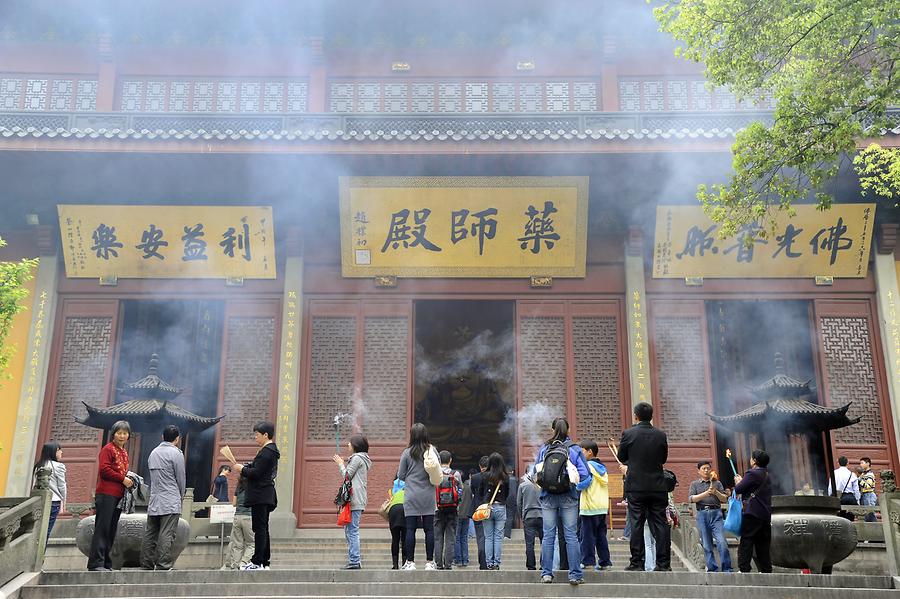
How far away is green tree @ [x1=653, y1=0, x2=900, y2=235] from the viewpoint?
21.3 ft

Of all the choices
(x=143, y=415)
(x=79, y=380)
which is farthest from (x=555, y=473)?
(x=79, y=380)

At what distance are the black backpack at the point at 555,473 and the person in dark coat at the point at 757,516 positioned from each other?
1750 mm

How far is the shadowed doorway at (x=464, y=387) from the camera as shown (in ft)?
57.0

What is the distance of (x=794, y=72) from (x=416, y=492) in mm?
4990

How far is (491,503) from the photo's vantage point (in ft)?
27.1

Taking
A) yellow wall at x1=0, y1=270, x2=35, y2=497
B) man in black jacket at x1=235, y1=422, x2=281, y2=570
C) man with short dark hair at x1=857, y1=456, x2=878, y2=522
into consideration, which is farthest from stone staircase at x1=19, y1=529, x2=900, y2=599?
yellow wall at x1=0, y1=270, x2=35, y2=497

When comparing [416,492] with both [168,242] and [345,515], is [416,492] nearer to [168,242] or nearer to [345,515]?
[345,515]

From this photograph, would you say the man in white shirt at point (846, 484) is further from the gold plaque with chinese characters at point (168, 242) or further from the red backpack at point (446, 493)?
the gold plaque with chinese characters at point (168, 242)

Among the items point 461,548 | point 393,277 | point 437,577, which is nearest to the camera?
point 437,577

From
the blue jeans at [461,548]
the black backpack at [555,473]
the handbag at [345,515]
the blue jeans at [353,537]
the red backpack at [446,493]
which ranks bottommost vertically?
the blue jeans at [461,548]

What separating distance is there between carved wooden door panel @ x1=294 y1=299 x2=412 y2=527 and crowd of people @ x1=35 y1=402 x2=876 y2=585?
3491 mm

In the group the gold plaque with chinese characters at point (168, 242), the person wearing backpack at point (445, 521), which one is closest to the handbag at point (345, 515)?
the person wearing backpack at point (445, 521)

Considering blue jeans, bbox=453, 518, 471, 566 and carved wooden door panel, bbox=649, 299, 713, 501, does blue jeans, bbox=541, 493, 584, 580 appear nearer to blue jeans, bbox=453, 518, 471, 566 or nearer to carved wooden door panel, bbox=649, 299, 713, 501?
blue jeans, bbox=453, 518, 471, 566

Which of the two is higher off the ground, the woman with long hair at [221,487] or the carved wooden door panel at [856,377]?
the carved wooden door panel at [856,377]
